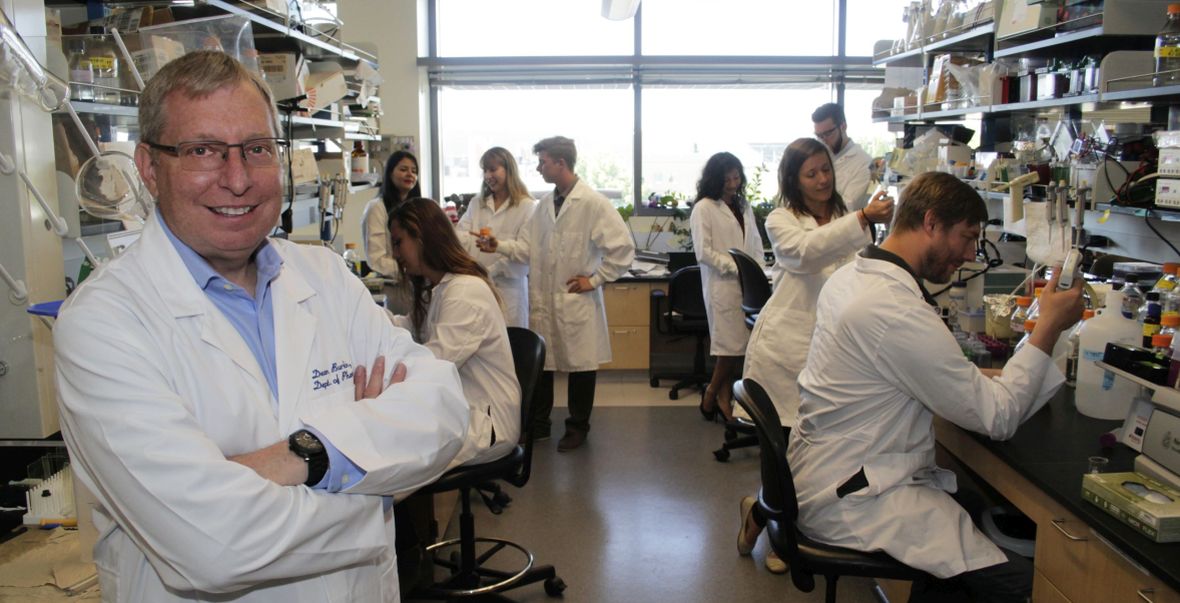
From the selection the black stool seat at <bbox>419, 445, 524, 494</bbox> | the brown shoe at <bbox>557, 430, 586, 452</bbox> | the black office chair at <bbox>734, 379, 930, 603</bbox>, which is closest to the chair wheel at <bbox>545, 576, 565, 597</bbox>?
the black stool seat at <bbox>419, 445, 524, 494</bbox>

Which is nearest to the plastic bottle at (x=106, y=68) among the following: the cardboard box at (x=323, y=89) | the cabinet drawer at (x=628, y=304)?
the cardboard box at (x=323, y=89)

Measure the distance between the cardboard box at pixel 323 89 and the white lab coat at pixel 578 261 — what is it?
1209 millimetres

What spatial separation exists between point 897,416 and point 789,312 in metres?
1.34

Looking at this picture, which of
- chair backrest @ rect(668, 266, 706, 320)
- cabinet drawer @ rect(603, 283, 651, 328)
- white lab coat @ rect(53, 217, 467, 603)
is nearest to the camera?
white lab coat @ rect(53, 217, 467, 603)

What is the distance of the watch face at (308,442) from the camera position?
120 centimetres

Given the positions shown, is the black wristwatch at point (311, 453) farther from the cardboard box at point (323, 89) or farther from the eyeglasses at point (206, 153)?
the cardboard box at point (323, 89)

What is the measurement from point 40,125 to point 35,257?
0.27 m

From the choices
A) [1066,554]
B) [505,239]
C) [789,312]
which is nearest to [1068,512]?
[1066,554]

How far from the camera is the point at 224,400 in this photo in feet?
3.97

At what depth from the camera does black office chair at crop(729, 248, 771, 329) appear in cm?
417

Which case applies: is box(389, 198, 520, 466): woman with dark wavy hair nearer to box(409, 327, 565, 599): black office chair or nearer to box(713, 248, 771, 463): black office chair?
box(409, 327, 565, 599): black office chair

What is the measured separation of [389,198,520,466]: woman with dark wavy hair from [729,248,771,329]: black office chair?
163 centimetres

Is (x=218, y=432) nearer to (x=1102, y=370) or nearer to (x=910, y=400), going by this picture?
(x=910, y=400)

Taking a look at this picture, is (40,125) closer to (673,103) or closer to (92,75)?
(92,75)
